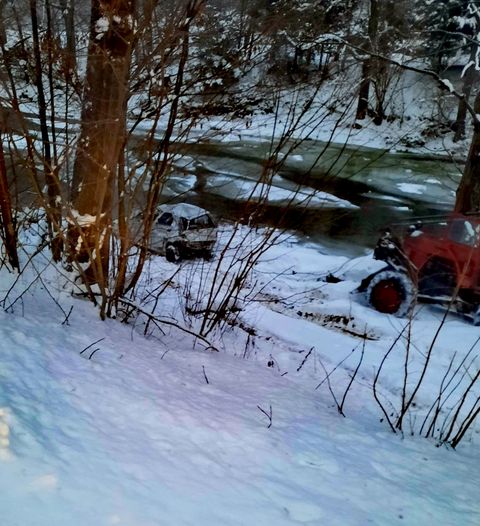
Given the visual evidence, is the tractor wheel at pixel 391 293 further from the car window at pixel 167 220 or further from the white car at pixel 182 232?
the car window at pixel 167 220

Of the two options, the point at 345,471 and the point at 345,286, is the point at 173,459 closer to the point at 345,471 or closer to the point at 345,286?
the point at 345,471

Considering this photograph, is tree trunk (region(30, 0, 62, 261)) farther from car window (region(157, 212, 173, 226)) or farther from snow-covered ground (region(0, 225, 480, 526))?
car window (region(157, 212, 173, 226))

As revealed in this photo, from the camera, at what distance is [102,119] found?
4.75m

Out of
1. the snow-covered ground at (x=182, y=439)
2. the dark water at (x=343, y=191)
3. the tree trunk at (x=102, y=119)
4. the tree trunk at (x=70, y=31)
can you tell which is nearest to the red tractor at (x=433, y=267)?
the snow-covered ground at (x=182, y=439)

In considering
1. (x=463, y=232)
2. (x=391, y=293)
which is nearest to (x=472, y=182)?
(x=463, y=232)

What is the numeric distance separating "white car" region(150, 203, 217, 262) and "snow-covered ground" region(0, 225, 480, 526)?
5473 millimetres

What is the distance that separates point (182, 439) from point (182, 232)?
27.8 ft

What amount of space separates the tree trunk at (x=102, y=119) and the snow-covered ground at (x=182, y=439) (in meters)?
0.72

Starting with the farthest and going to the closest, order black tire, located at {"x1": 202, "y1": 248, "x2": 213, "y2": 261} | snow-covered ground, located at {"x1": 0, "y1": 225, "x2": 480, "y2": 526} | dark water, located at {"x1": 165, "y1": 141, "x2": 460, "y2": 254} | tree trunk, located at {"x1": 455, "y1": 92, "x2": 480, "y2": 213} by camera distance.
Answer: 1. dark water, located at {"x1": 165, "y1": 141, "x2": 460, "y2": 254}
2. black tire, located at {"x1": 202, "y1": 248, "x2": 213, "y2": 261}
3. tree trunk, located at {"x1": 455, "y1": 92, "x2": 480, "y2": 213}
4. snow-covered ground, located at {"x1": 0, "y1": 225, "x2": 480, "y2": 526}

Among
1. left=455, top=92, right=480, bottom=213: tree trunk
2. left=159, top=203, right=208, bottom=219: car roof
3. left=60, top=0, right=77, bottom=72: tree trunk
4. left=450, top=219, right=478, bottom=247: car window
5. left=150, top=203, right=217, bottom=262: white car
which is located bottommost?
left=150, top=203, right=217, bottom=262: white car

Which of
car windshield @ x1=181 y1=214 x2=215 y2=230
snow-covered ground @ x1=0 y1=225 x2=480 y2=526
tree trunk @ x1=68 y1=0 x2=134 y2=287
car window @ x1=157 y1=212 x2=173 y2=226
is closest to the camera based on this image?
snow-covered ground @ x1=0 y1=225 x2=480 y2=526

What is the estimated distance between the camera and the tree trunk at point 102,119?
464 cm

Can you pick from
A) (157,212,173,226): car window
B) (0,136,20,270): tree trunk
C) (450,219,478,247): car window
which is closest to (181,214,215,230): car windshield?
(157,212,173,226): car window

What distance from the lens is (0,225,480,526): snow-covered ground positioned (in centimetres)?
221
